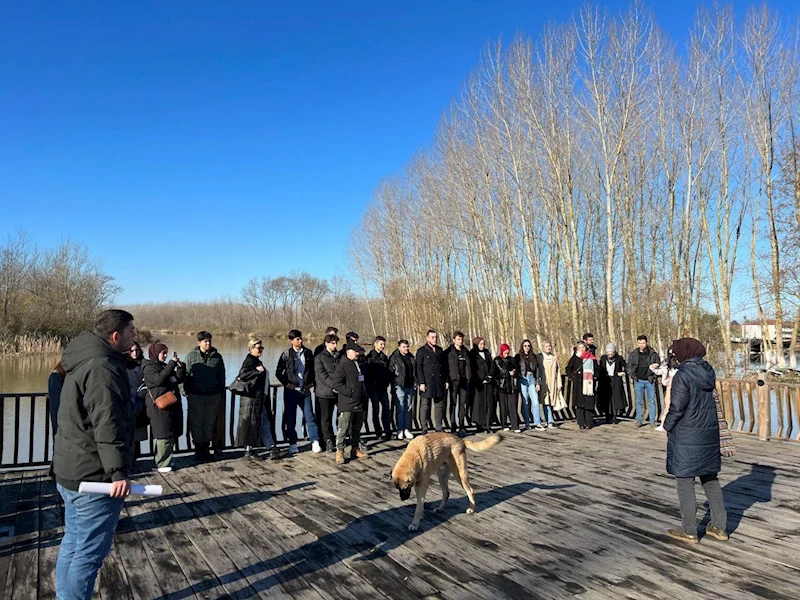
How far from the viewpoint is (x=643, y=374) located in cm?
1014

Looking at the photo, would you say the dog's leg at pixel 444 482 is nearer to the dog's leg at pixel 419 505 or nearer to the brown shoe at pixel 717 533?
the dog's leg at pixel 419 505

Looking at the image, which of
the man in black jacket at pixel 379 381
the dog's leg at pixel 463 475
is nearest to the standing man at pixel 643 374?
the man in black jacket at pixel 379 381

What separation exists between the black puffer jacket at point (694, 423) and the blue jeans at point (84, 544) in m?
4.17

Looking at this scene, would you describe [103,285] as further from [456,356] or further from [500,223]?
[456,356]

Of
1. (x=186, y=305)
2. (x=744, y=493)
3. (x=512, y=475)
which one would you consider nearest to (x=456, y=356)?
(x=512, y=475)

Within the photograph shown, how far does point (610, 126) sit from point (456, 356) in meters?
13.2

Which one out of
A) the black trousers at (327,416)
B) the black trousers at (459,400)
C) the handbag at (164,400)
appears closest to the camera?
the handbag at (164,400)

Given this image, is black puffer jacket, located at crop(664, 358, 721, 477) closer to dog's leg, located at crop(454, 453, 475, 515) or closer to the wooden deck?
the wooden deck

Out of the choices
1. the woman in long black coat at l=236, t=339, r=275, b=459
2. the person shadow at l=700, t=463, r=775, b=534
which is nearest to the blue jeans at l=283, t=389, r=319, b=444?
the woman in long black coat at l=236, t=339, r=275, b=459

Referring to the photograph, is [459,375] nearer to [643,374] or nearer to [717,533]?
[643,374]

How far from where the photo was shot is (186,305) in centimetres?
7700

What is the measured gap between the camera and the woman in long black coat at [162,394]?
6488 mm

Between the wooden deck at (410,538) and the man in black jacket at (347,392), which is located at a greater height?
the man in black jacket at (347,392)

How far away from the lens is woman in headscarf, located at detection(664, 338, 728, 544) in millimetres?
4281
